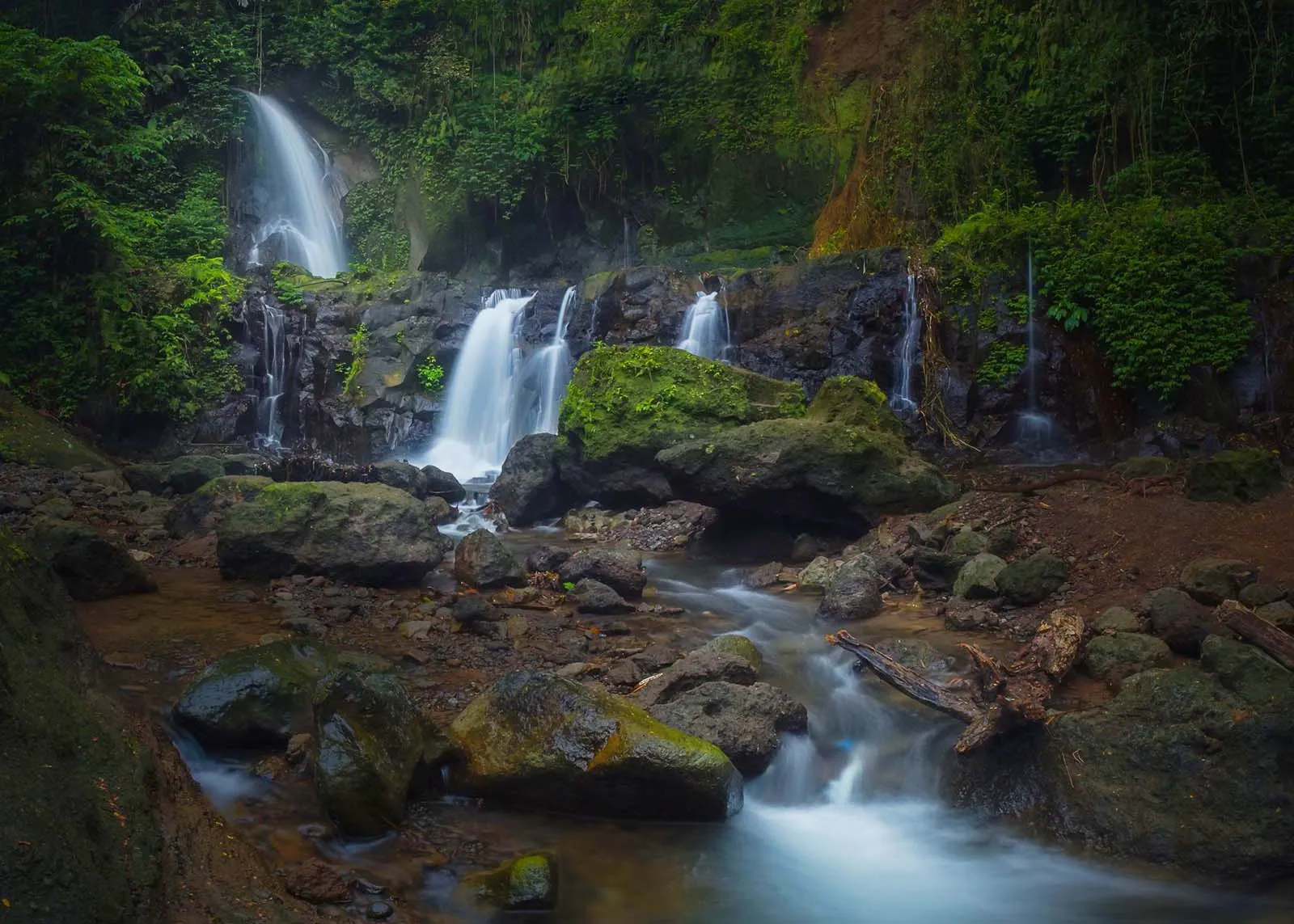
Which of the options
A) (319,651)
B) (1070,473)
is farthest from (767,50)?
(319,651)

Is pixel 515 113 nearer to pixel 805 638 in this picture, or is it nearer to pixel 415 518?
pixel 415 518

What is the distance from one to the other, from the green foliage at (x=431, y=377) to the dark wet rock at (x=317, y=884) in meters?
14.7

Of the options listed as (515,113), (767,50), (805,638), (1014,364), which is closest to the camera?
(805,638)

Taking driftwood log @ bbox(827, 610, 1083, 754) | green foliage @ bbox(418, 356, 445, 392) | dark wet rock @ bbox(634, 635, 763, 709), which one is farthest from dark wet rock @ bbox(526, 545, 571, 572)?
green foliage @ bbox(418, 356, 445, 392)

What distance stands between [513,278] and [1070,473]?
50.3 feet

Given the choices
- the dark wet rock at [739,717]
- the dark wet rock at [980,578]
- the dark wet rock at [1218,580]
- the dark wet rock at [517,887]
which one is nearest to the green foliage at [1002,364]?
the dark wet rock at [980,578]

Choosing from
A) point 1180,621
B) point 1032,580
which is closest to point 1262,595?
point 1180,621

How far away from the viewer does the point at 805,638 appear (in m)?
7.37

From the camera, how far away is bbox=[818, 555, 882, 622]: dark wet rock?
25.1 ft

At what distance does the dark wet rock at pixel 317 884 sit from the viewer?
363 cm

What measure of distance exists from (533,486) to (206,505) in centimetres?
384

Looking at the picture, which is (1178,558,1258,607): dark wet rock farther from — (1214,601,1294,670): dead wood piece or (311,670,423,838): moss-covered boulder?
(311,670,423,838): moss-covered boulder

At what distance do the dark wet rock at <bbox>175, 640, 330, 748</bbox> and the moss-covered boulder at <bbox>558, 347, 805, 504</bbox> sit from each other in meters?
6.42

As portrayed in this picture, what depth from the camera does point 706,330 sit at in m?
15.6
